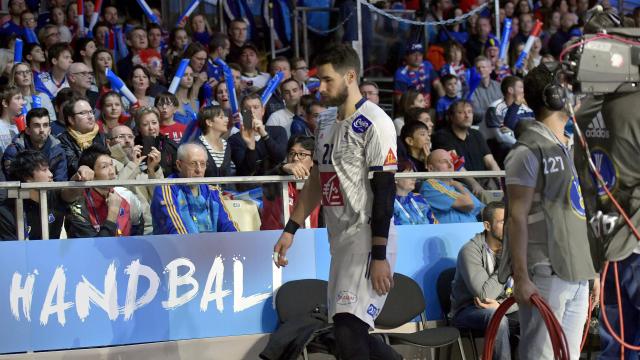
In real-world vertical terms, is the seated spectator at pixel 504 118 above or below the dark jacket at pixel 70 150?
below

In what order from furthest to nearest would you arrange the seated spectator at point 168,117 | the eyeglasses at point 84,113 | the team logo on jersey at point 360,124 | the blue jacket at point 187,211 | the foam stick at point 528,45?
the foam stick at point 528,45
the seated spectator at point 168,117
the eyeglasses at point 84,113
the blue jacket at point 187,211
the team logo on jersey at point 360,124

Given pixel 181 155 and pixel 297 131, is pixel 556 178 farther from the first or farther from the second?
pixel 297 131

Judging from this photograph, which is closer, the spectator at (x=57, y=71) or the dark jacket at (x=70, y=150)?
the dark jacket at (x=70, y=150)

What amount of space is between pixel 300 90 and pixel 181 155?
128 inches

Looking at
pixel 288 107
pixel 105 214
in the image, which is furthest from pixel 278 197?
pixel 288 107

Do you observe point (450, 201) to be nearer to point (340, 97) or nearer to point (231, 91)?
point (340, 97)

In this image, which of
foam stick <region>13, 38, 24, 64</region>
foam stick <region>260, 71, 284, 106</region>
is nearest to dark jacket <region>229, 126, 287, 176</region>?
foam stick <region>260, 71, 284, 106</region>

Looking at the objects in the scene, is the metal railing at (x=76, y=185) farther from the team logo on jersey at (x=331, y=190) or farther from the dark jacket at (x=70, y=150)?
the team logo on jersey at (x=331, y=190)

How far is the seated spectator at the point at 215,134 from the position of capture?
27.1ft

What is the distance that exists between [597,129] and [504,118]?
7001 mm

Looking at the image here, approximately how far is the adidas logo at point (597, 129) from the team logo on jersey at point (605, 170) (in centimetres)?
7

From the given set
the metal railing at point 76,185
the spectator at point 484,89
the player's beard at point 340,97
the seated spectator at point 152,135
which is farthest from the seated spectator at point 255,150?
the spectator at point 484,89

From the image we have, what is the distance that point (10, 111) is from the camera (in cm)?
848

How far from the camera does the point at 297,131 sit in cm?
965
